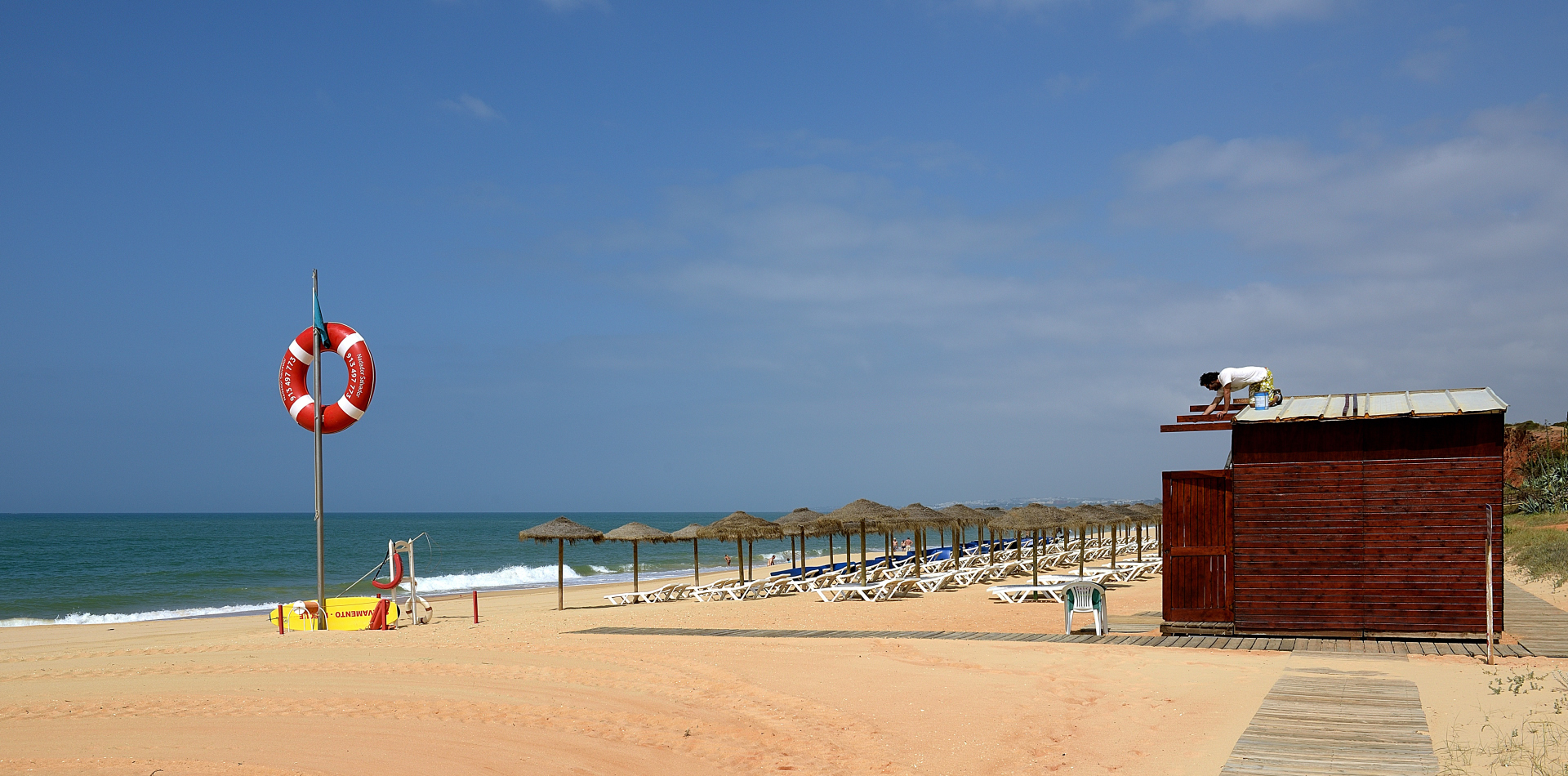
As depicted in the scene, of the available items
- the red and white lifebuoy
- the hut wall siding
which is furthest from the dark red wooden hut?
the red and white lifebuoy

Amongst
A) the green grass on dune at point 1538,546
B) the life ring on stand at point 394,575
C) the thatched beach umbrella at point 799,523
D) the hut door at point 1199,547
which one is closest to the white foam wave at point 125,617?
the life ring on stand at point 394,575

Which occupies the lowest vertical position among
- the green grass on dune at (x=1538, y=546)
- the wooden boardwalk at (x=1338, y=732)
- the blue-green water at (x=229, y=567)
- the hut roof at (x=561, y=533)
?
the blue-green water at (x=229, y=567)

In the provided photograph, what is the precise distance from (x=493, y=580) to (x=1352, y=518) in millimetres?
31641

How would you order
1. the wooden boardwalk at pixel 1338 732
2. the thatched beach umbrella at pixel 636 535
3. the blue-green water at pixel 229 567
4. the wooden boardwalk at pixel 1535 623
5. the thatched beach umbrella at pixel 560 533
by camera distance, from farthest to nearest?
the blue-green water at pixel 229 567 → the thatched beach umbrella at pixel 636 535 → the thatched beach umbrella at pixel 560 533 → the wooden boardwalk at pixel 1535 623 → the wooden boardwalk at pixel 1338 732

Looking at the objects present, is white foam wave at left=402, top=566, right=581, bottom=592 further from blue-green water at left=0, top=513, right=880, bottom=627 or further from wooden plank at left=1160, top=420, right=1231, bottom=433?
wooden plank at left=1160, top=420, right=1231, bottom=433

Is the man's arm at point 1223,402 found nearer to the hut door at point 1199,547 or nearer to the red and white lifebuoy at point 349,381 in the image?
the hut door at point 1199,547

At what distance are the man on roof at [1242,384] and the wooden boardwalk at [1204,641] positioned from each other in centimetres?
221

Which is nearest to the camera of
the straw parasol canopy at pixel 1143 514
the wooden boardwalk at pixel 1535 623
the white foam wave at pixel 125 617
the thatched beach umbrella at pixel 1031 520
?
the wooden boardwalk at pixel 1535 623

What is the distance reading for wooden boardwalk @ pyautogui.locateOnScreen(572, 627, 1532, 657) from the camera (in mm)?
8609

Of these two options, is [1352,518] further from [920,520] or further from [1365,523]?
[920,520]

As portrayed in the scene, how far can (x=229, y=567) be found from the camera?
4081cm

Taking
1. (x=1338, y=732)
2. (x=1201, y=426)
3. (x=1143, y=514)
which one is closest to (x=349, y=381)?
(x=1201, y=426)

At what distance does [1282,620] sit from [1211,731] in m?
4.20

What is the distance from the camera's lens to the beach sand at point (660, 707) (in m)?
5.90
